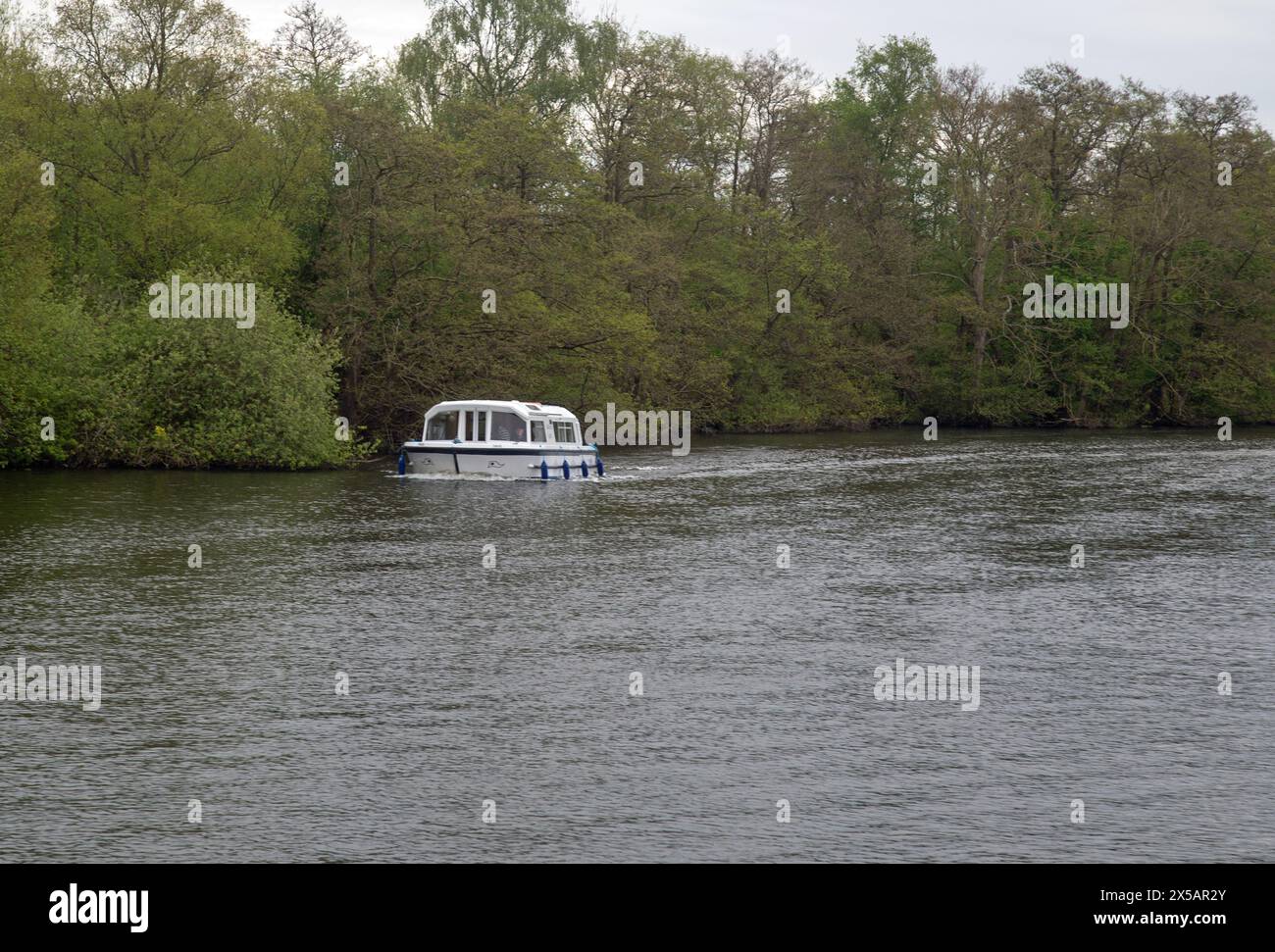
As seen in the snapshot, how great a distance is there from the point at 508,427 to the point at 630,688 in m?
29.2

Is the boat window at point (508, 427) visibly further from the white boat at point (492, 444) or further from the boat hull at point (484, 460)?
the boat hull at point (484, 460)

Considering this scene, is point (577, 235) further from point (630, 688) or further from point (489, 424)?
point (630, 688)

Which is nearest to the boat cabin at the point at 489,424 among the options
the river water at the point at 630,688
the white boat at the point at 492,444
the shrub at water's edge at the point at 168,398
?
the white boat at the point at 492,444

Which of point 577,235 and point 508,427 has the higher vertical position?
point 577,235

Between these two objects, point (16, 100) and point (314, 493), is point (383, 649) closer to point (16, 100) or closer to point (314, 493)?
point (314, 493)

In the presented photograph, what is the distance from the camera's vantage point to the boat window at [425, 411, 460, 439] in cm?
4328

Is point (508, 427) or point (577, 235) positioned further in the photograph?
point (577, 235)

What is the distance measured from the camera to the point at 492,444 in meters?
42.7

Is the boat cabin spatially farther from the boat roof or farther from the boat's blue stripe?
the boat's blue stripe

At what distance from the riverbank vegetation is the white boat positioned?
11.9 ft

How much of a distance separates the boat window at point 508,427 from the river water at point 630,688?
1112 centimetres

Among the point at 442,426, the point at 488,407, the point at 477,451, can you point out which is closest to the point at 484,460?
the point at 477,451

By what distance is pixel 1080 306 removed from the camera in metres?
83.9
